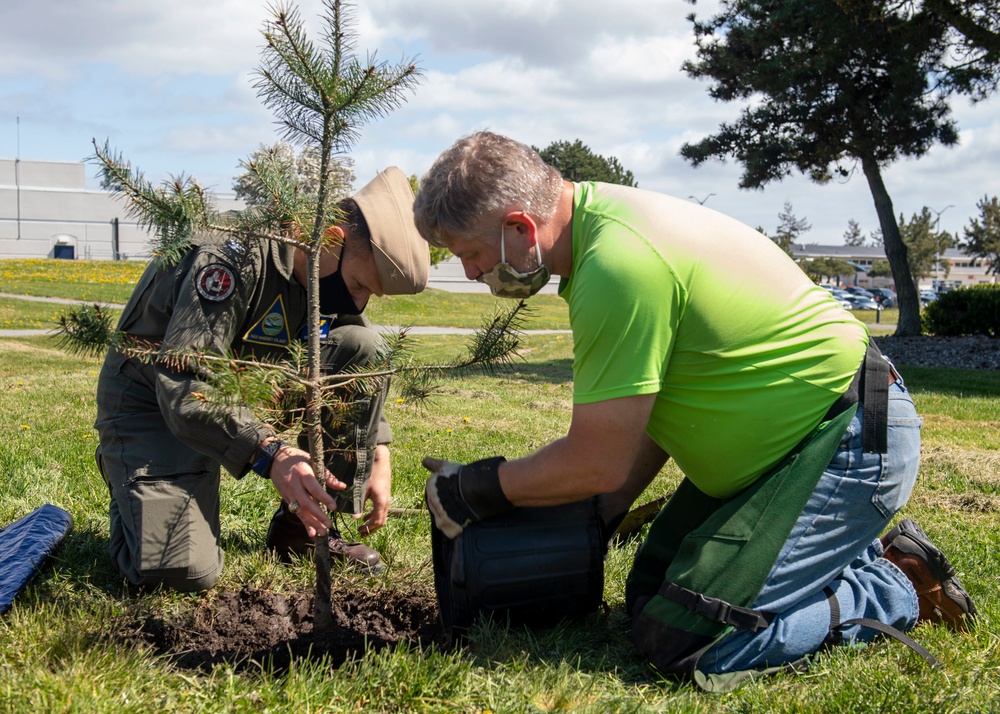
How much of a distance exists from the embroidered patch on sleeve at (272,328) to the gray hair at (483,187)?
0.82 meters

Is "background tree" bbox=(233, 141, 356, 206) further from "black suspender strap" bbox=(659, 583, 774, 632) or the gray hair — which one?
"black suspender strap" bbox=(659, 583, 774, 632)

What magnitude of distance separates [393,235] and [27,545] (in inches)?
64.8

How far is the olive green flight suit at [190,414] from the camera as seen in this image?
8.63ft

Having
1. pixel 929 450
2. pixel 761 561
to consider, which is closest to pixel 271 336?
pixel 761 561

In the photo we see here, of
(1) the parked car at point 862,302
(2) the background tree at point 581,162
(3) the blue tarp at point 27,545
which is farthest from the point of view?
(2) the background tree at point 581,162

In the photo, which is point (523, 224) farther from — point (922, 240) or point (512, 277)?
point (922, 240)

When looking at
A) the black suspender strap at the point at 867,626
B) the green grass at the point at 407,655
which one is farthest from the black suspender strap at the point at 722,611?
the black suspender strap at the point at 867,626

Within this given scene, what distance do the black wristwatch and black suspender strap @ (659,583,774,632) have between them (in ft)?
4.06

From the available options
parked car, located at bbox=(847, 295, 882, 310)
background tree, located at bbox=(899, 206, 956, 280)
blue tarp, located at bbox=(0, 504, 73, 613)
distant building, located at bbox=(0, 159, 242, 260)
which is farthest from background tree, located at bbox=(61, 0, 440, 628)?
background tree, located at bbox=(899, 206, 956, 280)

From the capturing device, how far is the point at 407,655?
7.61ft

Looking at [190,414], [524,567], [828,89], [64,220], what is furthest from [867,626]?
[64,220]

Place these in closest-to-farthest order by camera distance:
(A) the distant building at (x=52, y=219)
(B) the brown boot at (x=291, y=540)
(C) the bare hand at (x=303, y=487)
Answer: (C) the bare hand at (x=303, y=487)
(B) the brown boot at (x=291, y=540)
(A) the distant building at (x=52, y=219)

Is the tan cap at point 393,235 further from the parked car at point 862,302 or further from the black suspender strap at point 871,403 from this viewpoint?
the parked car at point 862,302

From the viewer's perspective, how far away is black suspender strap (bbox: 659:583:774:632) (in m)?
2.31
